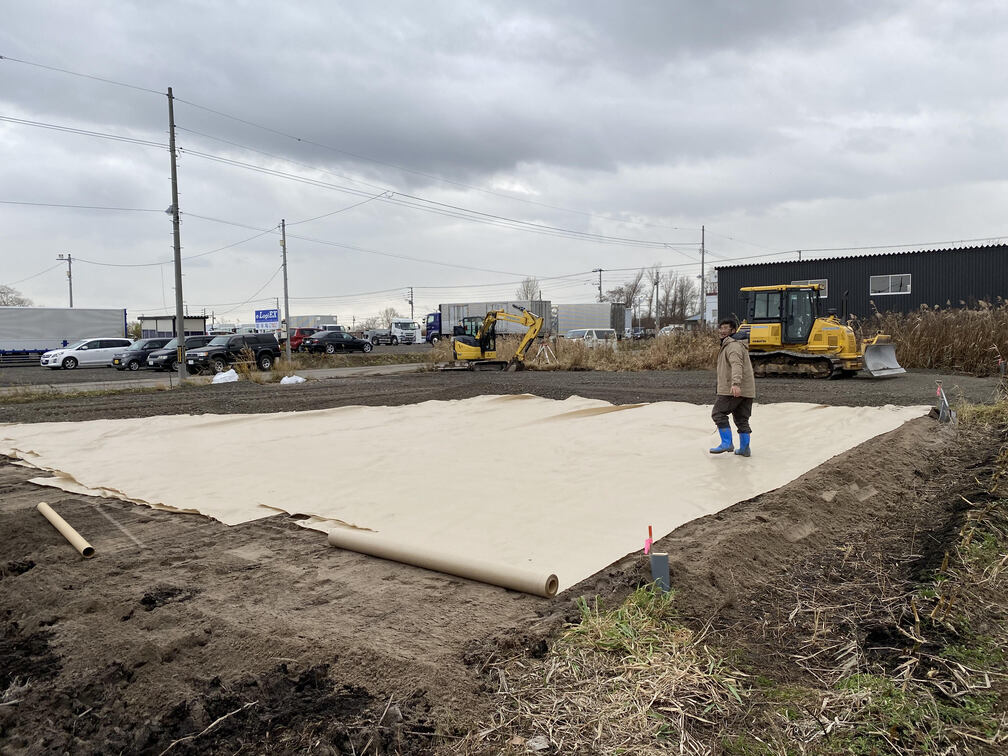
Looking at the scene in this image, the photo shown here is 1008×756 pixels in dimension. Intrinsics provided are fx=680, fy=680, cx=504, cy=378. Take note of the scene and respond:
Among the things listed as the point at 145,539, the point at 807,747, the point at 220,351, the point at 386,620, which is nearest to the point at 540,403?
the point at 145,539

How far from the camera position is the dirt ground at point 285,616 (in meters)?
2.62

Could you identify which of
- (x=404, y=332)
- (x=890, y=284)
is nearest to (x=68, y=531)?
(x=890, y=284)

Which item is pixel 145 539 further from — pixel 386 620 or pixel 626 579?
pixel 626 579

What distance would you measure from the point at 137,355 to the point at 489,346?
678 inches

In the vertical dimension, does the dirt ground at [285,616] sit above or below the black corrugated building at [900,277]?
below

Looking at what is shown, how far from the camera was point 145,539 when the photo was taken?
16.2ft

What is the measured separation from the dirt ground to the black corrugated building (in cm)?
2445

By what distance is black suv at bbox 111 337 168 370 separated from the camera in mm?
31203

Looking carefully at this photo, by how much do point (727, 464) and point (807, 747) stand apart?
15.5 ft

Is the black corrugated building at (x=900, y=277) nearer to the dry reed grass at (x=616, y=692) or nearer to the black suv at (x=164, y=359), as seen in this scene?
the black suv at (x=164, y=359)

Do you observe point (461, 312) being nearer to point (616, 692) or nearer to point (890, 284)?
point (890, 284)

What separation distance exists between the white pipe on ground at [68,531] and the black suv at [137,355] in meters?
29.0

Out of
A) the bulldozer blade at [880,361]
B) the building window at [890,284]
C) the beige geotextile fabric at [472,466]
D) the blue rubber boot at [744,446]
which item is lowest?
the beige geotextile fabric at [472,466]

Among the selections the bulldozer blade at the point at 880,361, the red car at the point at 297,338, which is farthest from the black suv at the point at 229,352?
the bulldozer blade at the point at 880,361
